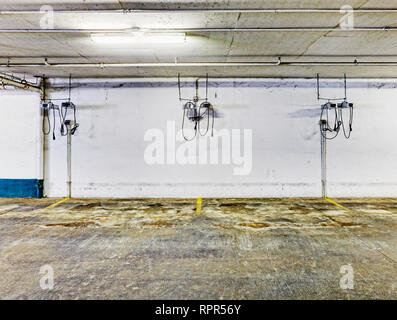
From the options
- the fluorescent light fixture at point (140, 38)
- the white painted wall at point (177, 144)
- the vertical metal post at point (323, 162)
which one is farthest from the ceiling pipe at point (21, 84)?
the vertical metal post at point (323, 162)

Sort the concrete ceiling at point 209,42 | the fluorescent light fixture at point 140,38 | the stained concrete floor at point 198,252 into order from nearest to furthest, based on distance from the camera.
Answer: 1. the stained concrete floor at point 198,252
2. the concrete ceiling at point 209,42
3. the fluorescent light fixture at point 140,38

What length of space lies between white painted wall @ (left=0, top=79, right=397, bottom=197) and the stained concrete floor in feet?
3.72

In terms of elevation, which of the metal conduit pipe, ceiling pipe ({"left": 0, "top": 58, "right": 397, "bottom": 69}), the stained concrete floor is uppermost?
ceiling pipe ({"left": 0, "top": 58, "right": 397, "bottom": 69})

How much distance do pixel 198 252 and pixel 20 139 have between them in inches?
216

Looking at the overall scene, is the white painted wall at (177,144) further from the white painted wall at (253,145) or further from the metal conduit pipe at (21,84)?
the metal conduit pipe at (21,84)

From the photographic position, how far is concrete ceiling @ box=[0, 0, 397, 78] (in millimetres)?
2902

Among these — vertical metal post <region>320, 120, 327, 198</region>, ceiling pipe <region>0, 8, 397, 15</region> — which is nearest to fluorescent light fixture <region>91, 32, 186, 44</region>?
ceiling pipe <region>0, 8, 397, 15</region>

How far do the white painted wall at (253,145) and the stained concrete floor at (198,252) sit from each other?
1.13 metres

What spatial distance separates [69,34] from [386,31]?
461 centimetres

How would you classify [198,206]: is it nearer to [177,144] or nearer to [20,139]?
[177,144]

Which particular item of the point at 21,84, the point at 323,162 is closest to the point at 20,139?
the point at 21,84

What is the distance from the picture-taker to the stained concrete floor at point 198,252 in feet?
6.99

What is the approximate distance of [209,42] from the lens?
391 cm

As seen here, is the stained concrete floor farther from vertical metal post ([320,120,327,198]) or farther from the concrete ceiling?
the concrete ceiling
